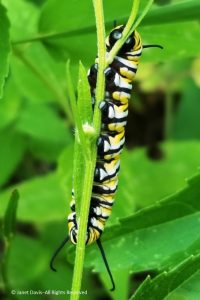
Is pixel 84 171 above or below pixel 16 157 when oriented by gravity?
above

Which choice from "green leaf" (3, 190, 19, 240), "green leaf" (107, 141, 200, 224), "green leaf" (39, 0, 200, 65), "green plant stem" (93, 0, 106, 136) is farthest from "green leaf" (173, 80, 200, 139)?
"green plant stem" (93, 0, 106, 136)

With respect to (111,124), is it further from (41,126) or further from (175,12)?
(41,126)

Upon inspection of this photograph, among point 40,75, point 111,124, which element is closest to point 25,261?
point 40,75

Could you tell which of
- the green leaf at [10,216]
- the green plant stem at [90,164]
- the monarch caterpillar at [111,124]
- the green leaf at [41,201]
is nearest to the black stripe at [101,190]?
the monarch caterpillar at [111,124]

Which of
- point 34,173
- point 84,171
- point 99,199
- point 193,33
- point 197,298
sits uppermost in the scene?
point 193,33

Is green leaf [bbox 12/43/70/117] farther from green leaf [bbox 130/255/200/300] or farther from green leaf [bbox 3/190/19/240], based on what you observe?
green leaf [bbox 130/255/200/300]

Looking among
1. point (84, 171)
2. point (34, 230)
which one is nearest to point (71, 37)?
point (84, 171)

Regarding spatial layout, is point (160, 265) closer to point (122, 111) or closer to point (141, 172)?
point (122, 111)
